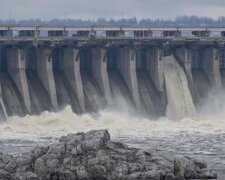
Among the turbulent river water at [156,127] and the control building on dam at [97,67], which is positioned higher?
the control building on dam at [97,67]

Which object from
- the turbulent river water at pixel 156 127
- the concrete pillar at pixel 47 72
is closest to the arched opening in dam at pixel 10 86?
the turbulent river water at pixel 156 127

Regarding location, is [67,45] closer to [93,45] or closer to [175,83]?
[93,45]

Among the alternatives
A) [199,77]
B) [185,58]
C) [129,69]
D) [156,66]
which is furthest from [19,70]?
[199,77]

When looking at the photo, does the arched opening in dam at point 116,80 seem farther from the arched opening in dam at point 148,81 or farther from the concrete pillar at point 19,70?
the concrete pillar at point 19,70

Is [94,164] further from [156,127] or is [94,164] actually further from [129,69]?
[129,69]

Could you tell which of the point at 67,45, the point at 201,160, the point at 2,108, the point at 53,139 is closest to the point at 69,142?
the point at 201,160
